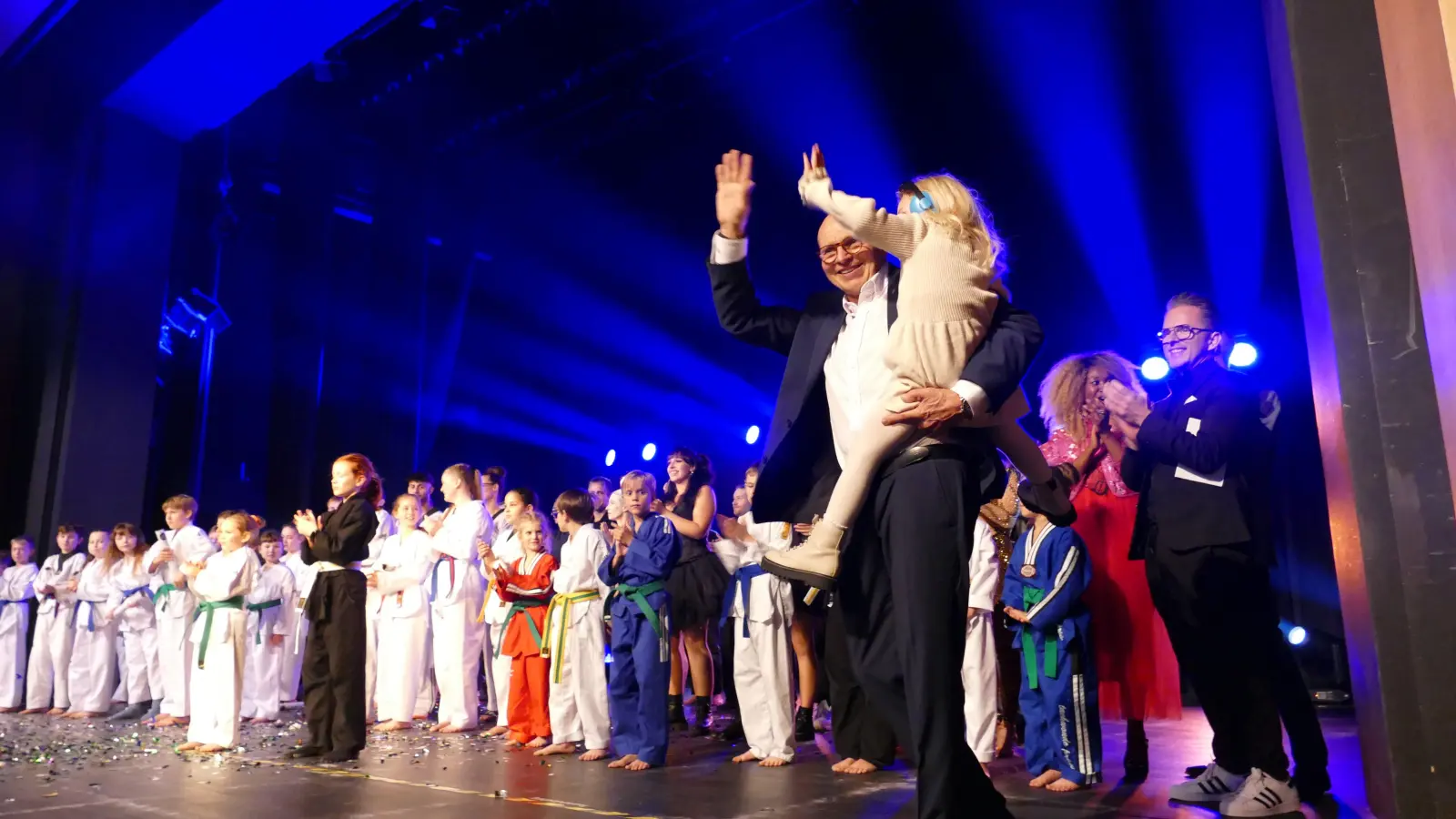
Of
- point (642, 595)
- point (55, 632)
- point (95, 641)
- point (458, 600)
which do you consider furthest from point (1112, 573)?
point (55, 632)

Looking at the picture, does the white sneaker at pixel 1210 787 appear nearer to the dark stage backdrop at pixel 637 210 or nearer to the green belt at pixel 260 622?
the dark stage backdrop at pixel 637 210

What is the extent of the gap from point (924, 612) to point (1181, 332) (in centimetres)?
169

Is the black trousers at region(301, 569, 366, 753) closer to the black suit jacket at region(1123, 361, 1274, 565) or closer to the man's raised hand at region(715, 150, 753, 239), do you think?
the man's raised hand at region(715, 150, 753, 239)

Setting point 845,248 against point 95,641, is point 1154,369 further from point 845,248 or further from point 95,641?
point 95,641

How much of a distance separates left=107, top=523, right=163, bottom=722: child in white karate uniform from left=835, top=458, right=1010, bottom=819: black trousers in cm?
666

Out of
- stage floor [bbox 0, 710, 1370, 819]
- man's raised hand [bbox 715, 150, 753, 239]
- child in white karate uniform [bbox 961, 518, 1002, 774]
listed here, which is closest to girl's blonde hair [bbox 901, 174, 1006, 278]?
man's raised hand [bbox 715, 150, 753, 239]

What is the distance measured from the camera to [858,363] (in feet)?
6.88

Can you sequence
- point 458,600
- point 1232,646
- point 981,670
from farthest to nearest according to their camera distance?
point 458,600
point 981,670
point 1232,646

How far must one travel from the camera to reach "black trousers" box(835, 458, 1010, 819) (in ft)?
6.01

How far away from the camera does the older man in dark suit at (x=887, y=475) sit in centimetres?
185

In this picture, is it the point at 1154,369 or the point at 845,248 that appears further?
the point at 1154,369

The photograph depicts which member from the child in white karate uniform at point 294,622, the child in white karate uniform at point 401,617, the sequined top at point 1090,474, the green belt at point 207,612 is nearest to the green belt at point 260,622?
the child in white karate uniform at point 294,622

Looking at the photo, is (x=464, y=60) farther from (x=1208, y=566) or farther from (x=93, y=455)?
(x=1208, y=566)

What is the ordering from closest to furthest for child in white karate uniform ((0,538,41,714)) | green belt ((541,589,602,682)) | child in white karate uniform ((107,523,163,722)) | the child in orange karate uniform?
green belt ((541,589,602,682)) < the child in orange karate uniform < child in white karate uniform ((107,523,163,722)) < child in white karate uniform ((0,538,41,714))
